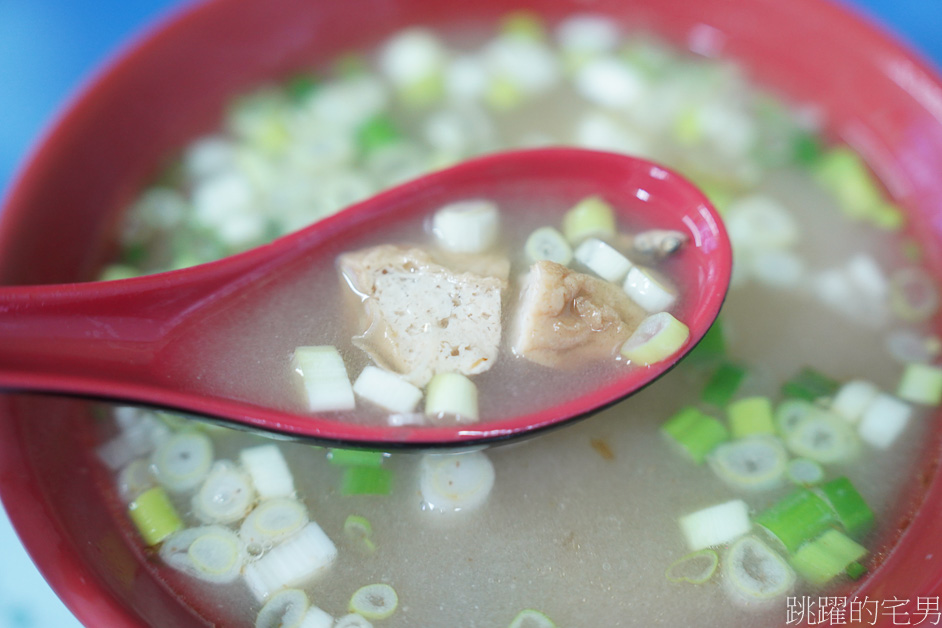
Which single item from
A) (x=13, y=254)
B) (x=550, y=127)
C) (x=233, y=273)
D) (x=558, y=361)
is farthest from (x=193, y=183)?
(x=558, y=361)

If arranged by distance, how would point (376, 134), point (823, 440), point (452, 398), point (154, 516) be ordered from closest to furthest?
point (452, 398) → point (154, 516) → point (823, 440) → point (376, 134)

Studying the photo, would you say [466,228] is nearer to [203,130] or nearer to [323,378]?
[323,378]

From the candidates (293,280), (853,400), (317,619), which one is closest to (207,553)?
(317,619)

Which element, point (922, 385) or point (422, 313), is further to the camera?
point (922, 385)

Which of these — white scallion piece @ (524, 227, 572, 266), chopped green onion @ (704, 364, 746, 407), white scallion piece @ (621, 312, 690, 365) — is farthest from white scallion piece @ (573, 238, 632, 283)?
chopped green onion @ (704, 364, 746, 407)

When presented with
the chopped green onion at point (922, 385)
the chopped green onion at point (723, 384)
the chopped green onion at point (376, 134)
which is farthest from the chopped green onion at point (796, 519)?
the chopped green onion at point (376, 134)

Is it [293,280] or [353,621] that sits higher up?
[293,280]

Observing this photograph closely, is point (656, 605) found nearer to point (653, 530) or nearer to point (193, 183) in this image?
point (653, 530)
